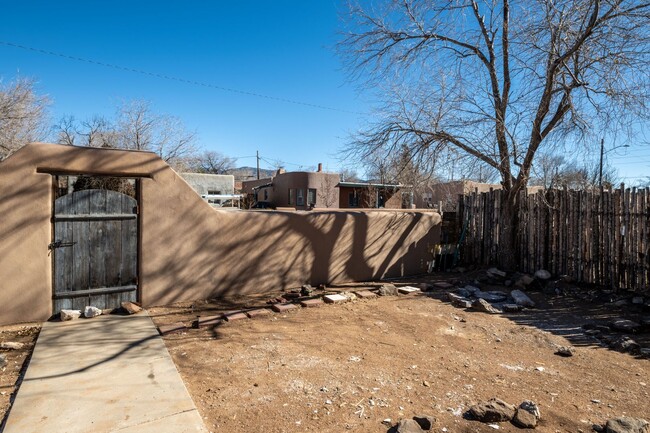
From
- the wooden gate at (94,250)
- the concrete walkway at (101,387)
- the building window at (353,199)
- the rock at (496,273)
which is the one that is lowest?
the concrete walkway at (101,387)

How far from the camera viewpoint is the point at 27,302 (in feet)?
17.3

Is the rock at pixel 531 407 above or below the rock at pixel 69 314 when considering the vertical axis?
below

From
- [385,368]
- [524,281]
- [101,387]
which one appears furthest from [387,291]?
[101,387]

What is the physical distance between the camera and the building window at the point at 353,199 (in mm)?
33750

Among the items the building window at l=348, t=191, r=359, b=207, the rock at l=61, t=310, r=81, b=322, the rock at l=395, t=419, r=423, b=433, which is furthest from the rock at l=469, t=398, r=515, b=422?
the building window at l=348, t=191, r=359, b=207

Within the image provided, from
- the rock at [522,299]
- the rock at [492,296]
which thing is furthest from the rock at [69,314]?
the rock at [522,299]

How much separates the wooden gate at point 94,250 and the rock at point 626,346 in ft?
22.8

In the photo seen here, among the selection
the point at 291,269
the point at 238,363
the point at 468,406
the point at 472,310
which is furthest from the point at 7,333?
the point at 472,310

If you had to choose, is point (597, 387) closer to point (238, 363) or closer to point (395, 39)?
point (238, 363)

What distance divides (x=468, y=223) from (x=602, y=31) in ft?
17.2

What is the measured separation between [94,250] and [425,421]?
17.1 ft

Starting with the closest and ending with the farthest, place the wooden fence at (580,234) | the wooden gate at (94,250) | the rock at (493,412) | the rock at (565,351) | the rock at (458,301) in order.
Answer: the rock at (493,412) < the rock at (565,351) < the wooden gate at (94,250) < the rock at (458,301) < the wooden fence at (580,234)

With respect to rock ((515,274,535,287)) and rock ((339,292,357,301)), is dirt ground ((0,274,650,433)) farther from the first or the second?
rock ((515,274,535,287))

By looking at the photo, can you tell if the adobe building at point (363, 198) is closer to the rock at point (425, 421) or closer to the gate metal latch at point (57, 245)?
the gate metal latch at point (57, 245)
